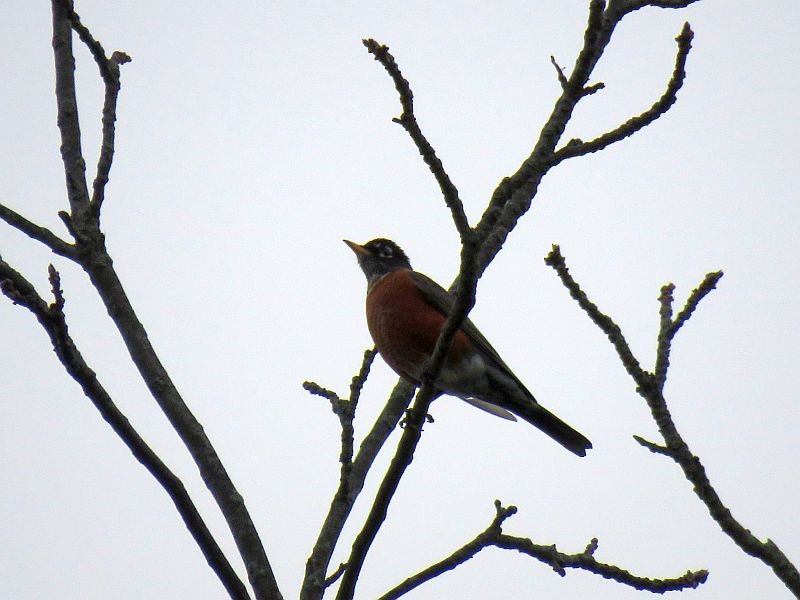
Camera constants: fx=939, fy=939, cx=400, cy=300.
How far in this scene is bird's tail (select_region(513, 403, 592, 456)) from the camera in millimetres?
5508

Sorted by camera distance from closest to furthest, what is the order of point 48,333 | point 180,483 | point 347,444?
point 48,333 < point 180,483 < point 347,444

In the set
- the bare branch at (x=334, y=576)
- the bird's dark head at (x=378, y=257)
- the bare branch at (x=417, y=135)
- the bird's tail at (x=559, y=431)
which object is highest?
the bird's dark head at (x=378, y=257)

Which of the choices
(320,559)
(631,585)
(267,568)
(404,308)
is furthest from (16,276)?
(404,308)

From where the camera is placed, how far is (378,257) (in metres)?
7.38

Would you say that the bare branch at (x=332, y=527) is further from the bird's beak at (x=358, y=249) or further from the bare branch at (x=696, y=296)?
the bird's beak at (x=358, y=249)

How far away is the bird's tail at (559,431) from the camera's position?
551 cm

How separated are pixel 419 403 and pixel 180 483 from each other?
0.90 meters

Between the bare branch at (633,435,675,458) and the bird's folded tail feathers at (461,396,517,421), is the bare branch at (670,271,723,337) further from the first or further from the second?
the bird's folded tail feathers at (461,396,517,421)

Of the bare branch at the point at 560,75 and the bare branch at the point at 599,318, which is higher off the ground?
the bare branch at the point at 560,75

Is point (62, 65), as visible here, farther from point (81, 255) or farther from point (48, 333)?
point (48, 333)

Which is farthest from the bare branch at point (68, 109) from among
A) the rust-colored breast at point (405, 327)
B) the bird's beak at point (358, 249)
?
the bird's beak at point (358, 249)

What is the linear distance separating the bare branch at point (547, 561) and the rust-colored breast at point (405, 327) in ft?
5.65

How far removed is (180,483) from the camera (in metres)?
2.82

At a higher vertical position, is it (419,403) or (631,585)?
(419,403)
